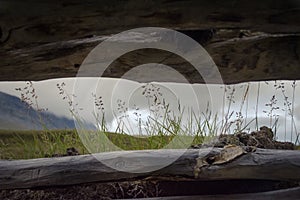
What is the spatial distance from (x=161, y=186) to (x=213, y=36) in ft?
1.62

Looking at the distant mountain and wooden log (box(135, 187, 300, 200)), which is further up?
the distant mountain

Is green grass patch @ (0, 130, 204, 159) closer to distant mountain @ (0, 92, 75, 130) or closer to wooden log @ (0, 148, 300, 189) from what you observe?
distant mountain @ (0, 92, 75, 130)

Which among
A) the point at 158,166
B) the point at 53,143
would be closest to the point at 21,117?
the point at 53,143

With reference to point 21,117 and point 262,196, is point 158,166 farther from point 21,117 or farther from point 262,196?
point 21,117

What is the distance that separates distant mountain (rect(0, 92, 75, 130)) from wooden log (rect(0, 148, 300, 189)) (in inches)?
26.4

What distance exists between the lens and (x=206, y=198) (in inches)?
44.9

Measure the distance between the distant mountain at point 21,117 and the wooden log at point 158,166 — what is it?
67cm

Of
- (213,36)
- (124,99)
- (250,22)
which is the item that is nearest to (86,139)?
(124,99)

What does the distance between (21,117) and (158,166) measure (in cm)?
115

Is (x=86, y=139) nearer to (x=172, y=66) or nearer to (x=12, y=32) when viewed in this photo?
(x=172, y=66)

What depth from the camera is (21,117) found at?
206 centimetres

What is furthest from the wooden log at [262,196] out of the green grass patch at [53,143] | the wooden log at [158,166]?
the green grass patch at [53,143]

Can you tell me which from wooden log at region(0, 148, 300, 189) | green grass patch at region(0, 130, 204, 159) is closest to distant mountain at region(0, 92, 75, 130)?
green grass patch at region(0, 130, 204, 159)

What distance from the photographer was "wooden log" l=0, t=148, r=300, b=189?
3.71 ft
